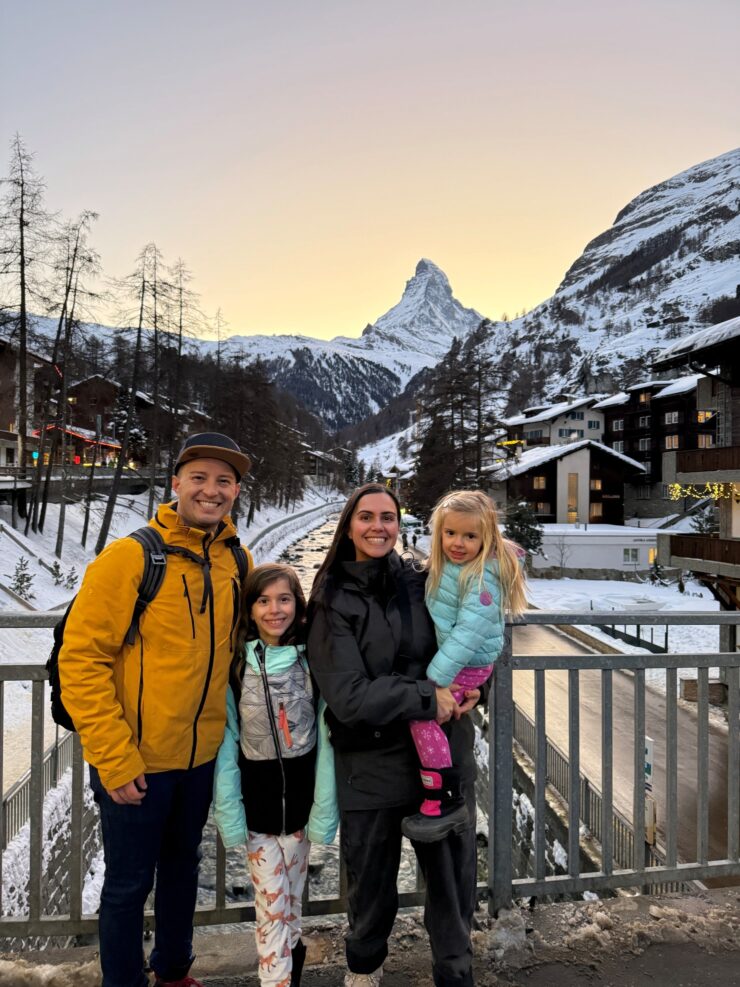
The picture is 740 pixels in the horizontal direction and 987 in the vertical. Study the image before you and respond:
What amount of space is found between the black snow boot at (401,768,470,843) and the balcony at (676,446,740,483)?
17.5 m

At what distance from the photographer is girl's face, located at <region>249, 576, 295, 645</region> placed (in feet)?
7.96

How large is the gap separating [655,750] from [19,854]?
39.6 ft

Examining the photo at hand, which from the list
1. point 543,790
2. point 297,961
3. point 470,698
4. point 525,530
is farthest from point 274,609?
point 525,530

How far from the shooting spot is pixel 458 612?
7.82 ft

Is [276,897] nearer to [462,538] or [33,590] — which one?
[462,538]

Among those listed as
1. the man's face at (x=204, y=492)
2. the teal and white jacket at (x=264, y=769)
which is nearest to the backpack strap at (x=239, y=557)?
the man's face at (x=204, y=492)

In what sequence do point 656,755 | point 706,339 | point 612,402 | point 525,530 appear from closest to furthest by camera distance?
point 656,755
point 706,339
point 525,530
point 612,402

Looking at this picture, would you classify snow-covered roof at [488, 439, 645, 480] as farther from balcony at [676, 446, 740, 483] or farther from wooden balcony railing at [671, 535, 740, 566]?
wooden balcony railing at [671, 535, 740, 566]

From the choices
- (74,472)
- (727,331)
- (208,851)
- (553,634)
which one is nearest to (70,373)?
(74,472)

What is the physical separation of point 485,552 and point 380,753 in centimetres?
93

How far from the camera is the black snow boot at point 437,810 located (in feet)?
7.36

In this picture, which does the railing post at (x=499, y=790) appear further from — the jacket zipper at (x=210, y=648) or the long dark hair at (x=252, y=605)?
the jacket zipper at (x=210, y=648)

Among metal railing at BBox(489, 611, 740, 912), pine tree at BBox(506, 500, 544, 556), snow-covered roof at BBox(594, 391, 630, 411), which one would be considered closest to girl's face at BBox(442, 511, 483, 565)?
metal railing at BBox(489, 611, 740, 912)

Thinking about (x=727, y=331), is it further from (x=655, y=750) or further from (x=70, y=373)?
(x=70, y=373)
